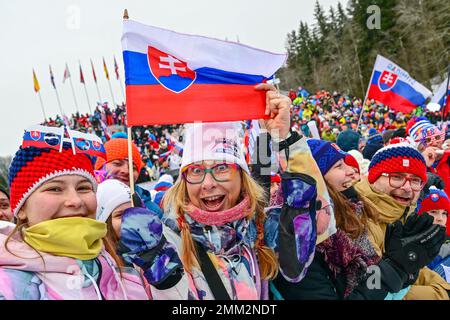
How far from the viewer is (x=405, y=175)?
2.88 m

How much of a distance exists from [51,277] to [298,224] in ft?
3.72

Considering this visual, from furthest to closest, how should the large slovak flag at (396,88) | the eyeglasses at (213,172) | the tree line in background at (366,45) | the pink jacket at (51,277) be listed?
the tree line in background at (366,45), the large slovak flag at (396,88), the eyeglasses at (213,172), the pink jacket at (51,277)

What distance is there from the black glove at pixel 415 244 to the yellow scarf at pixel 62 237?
5.41ft

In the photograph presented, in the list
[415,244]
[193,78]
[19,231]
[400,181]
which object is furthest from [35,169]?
[400,181]

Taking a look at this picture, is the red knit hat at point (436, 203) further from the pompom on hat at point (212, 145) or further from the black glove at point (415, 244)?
the pompom on hat at point (212, 145)

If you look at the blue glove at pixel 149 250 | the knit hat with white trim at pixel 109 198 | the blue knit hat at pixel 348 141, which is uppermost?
the blue knit hat at pixel 348 141

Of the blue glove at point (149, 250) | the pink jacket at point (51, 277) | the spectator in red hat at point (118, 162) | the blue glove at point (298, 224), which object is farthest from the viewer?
the spectator in red hat at point (118, 162)

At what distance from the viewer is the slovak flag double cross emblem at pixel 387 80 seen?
27.3ft

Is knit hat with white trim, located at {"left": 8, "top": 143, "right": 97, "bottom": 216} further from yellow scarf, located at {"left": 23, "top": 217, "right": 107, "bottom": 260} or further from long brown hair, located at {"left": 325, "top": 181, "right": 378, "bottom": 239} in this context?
long brown hair, located at {"left": 325, "top": 181, "right": 378, "bottom": 239}

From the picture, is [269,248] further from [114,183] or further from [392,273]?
[114,183]

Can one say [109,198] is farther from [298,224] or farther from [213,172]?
[298,224]

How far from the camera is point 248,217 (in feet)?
7.29

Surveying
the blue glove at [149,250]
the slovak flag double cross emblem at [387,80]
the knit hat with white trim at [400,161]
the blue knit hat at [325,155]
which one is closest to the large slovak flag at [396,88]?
the slovak flag double cross emblem at [387,80]

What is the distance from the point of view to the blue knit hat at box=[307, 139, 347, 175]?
263cm
